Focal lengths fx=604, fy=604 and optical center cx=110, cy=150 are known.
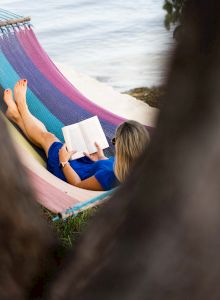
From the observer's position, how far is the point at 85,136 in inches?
110

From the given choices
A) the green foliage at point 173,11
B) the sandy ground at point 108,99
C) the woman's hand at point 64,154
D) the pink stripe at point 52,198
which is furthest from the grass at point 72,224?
the green foliage at point 173,11

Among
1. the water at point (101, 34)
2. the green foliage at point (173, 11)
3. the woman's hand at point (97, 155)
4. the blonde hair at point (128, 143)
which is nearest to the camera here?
the green foliage at point (173, 11)

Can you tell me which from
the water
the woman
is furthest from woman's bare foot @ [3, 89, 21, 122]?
the water

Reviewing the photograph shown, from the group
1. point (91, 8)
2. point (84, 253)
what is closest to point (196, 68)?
point (84, 253)

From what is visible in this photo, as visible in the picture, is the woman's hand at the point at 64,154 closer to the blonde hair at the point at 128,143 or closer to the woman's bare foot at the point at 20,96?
the woman's bare foot at the point at 20,96

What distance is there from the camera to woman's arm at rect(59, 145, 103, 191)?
7.79 feet

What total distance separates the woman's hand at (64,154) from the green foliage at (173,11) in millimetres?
2140

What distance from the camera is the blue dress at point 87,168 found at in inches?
92.3

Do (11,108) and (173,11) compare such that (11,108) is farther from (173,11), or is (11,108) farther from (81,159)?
(173,11)

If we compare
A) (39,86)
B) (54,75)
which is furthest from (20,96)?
(54,75)

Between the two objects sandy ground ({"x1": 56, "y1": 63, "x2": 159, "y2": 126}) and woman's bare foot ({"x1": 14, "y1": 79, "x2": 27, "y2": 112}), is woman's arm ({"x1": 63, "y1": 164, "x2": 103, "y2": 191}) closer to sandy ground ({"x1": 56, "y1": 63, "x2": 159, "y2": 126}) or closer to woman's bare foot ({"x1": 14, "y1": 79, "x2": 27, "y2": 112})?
woman's bare foot ({"x1": 14, "y1": 79, "x2": 27, "y2": 112})

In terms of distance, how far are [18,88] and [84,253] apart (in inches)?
95.6

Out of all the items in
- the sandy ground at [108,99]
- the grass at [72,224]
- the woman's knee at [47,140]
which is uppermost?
the grass at [72,224]

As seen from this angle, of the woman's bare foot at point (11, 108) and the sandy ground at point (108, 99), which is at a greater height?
the woman's bare foot at point (11, 108)
